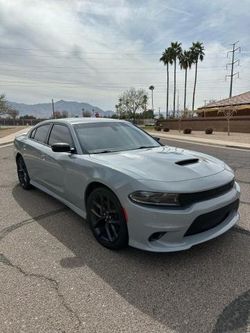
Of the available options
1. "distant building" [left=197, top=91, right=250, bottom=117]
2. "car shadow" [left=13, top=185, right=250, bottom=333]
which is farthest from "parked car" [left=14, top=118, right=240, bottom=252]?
"distant building" [left=197, top=91, right=250, bottom=117]

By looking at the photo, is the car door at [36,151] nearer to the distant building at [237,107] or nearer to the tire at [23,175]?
the tire at [23,175]

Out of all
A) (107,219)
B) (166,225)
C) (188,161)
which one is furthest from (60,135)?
(166,225)

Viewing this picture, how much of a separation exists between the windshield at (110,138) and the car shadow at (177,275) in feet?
3.88

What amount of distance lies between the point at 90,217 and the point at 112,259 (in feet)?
2.16

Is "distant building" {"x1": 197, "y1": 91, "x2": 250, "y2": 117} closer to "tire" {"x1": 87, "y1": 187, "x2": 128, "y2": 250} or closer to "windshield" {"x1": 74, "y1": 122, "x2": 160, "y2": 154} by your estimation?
"windshield" {"x1": 74, "y1": 122, "x2": 160, "y2": 154}

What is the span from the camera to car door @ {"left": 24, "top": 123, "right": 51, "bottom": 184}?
16.8ft

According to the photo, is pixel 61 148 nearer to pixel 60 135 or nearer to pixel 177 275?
pixel 60 135

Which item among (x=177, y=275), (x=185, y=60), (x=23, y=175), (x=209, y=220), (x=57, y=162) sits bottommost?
(x=177, y=275)

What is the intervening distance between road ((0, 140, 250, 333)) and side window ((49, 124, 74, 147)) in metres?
1.30

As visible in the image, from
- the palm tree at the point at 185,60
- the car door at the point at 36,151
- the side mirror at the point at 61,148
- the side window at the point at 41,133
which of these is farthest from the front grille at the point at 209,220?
the palm tree at the point at 185,60

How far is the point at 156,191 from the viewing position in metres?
2.90

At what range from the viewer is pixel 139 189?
2.95 meters

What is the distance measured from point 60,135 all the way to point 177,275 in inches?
112

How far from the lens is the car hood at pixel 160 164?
10.1ft
